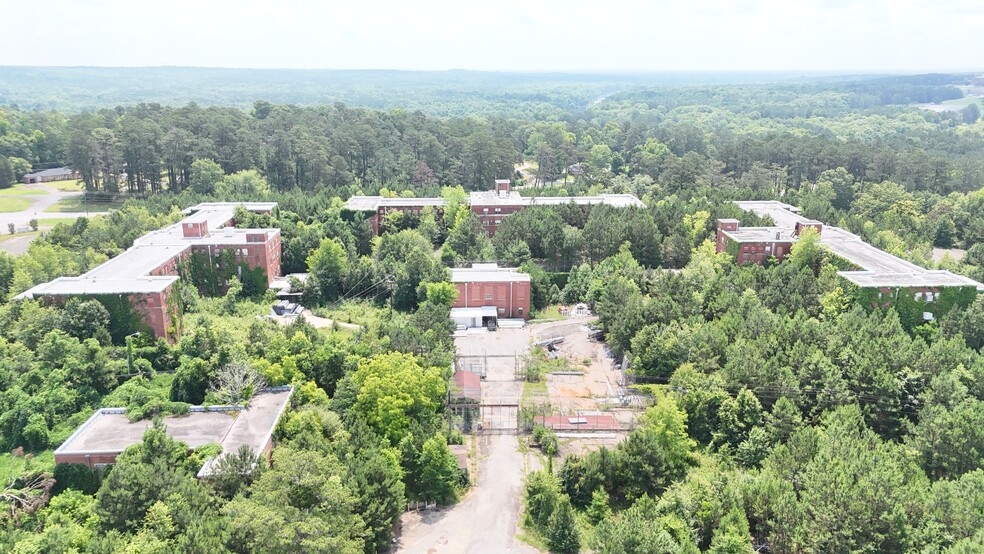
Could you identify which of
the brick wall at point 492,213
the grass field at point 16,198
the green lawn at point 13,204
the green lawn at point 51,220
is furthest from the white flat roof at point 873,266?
the grass field at point 16,198

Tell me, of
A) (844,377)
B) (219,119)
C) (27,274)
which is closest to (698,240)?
(844,377)

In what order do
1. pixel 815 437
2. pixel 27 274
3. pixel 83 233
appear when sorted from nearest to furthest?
Result: 1. pixel 815 437
2. pixel 27 274
3. pixel 83 233

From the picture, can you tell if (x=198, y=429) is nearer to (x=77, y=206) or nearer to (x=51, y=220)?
(x=51, y=220)

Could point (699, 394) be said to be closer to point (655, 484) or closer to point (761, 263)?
point (655, 484)

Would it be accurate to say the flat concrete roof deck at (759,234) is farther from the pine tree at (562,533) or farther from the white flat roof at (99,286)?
the white flat roof at (99,286)

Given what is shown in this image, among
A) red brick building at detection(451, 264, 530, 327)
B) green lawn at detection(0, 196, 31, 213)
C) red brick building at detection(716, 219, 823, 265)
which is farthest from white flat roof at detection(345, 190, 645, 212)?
green lawn at detection(0, 196, 31, 213)

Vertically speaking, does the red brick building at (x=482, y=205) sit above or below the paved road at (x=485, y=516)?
above

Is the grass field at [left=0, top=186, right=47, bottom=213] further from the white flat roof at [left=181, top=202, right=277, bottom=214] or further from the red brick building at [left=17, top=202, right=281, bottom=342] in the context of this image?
the red brick building at [left=17, top=202, right=281, bottom=342]
